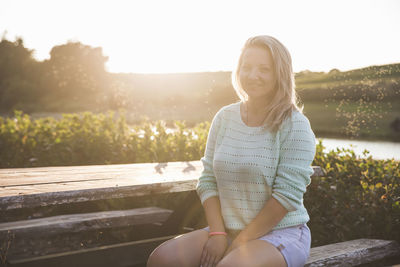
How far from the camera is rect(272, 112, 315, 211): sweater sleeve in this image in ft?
6.57

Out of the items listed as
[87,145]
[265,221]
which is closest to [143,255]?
[265,221]

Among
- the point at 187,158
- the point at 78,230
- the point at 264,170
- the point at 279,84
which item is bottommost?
the point at 78,230

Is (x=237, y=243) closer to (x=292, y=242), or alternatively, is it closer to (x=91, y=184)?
(x=292, y=242)

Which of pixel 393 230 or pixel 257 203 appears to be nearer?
pixel 257 203

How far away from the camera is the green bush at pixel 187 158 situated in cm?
337

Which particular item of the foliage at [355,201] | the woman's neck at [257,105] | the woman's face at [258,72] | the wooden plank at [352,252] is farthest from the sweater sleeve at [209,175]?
the foliage at [355,201]

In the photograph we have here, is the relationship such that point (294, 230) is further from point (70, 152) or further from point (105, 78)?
point (105, 78)

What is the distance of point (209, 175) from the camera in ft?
7.82

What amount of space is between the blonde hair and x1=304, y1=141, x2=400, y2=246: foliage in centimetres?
167

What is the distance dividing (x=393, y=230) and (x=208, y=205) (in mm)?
1952

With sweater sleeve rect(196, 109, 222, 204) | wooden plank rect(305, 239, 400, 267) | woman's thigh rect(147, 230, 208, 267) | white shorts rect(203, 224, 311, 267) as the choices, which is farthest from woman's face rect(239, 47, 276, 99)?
wooden plank rect(305, 239, 400, 267)

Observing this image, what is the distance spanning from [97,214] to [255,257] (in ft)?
6.84

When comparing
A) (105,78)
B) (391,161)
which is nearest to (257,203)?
(391,161)

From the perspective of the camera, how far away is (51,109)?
3638 centimetres
